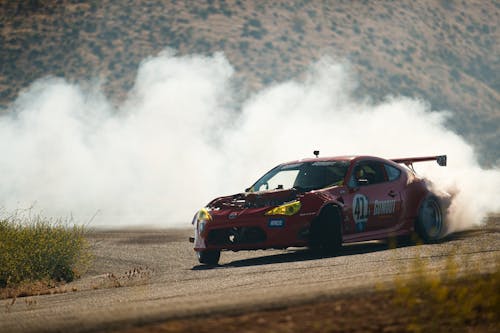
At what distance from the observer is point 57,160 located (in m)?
44.8

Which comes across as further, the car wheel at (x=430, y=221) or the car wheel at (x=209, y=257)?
the car wheel at (x=430, y=221)

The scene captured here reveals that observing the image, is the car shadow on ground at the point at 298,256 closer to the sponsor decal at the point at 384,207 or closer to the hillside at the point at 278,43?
the sponsor decal at the point at 384,207

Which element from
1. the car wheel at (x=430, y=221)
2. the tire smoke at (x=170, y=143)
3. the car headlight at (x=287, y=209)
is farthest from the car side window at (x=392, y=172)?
the tire smoke at (x=170, y=143)

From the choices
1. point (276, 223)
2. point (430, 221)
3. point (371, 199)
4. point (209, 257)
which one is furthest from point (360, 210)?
point (209, 257)

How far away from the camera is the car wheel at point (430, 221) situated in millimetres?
15202

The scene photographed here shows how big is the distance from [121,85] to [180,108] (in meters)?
13.5

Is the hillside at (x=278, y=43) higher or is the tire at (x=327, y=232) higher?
the hillside at (x=278, y=43)

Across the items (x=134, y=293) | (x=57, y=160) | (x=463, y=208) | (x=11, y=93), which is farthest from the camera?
(x=11, y=93)

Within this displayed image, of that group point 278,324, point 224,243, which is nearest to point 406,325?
point 278,324

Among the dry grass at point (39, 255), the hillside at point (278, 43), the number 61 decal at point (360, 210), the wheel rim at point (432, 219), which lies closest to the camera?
the number 61 decal at point (360, 210)

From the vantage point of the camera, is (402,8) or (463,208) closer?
(463,208)

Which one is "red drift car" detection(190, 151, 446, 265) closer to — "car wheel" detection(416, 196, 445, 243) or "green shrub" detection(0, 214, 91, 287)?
"car wheel" detection(416, 196, 445, 243)

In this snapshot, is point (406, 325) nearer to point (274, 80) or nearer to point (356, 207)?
point (356, 207)

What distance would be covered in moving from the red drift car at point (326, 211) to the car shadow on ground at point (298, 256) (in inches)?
8.4
